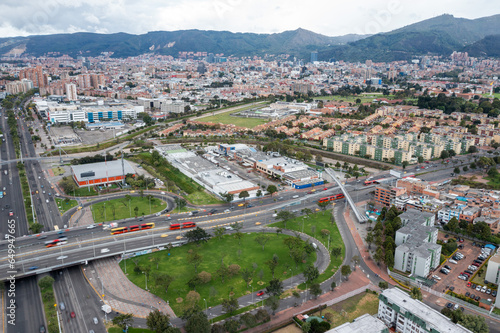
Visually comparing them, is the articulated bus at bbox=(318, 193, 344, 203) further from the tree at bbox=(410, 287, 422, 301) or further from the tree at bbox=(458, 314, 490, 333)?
the tree at bbox=(458, 314, 490, 333)

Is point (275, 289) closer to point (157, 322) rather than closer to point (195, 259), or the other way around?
point (195, 259)

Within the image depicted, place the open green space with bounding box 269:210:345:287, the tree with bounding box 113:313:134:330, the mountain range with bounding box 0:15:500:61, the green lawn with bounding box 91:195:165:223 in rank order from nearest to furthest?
the tree with bounding box 113:313:134:330, the open green space with bounding box 269:210:345:287, the green lawn with bounding box 91:195:165:223, the mountain range with bounding box 0:15:500:61

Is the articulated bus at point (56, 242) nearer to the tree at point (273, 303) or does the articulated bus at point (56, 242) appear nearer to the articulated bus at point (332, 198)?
the tree at point (273, 303)

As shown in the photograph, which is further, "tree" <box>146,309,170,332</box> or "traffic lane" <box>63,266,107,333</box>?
"traffic lane" <box>63,266,107,333</box>

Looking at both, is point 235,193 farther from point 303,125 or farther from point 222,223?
point 303,125

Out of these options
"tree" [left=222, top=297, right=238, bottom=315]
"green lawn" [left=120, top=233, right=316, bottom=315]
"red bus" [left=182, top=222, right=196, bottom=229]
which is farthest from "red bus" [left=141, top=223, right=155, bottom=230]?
"tree" [left=222, top=297, right=238, bottom=315]

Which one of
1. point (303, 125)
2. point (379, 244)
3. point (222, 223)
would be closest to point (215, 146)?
point (303, 125)
